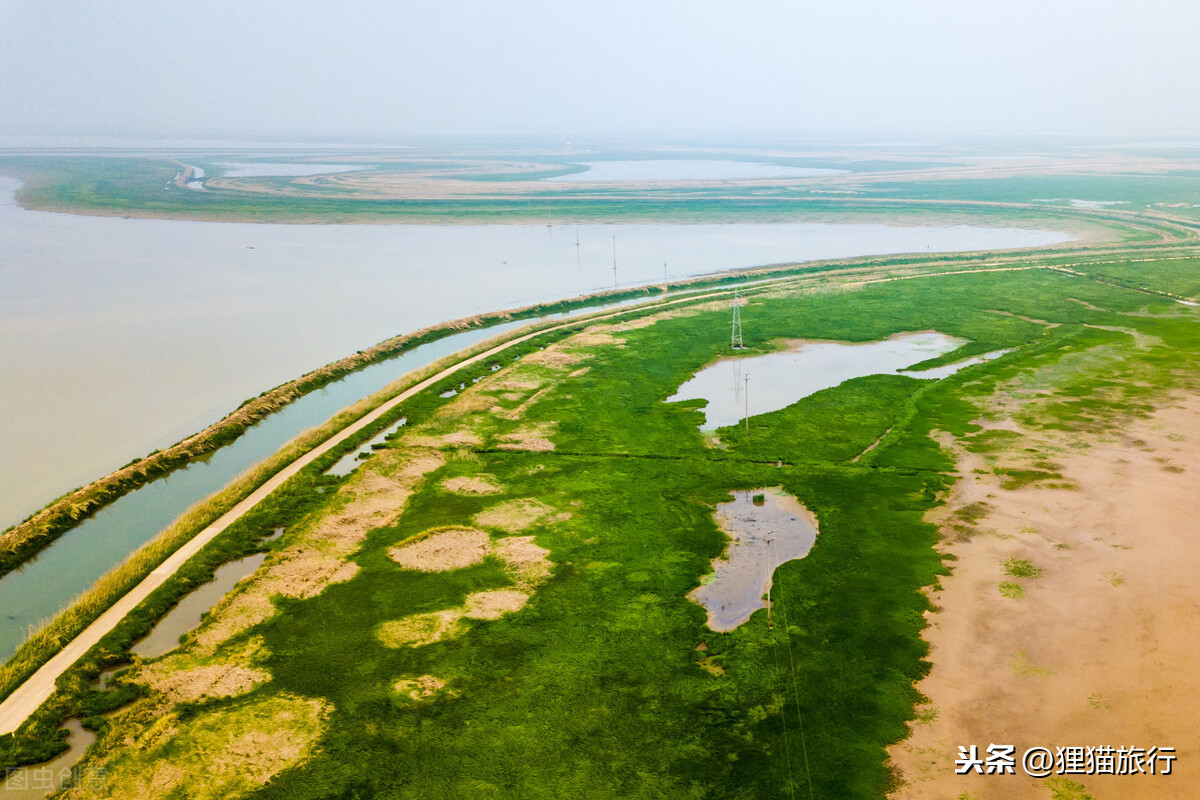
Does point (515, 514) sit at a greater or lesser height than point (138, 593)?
greater

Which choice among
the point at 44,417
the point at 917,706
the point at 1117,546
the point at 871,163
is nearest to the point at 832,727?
the point at 917,706

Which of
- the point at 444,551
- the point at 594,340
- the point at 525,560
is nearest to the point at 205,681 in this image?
the point at 444,551

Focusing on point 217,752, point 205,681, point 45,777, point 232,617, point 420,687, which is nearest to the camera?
point 45,777

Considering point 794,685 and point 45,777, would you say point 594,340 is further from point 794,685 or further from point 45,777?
point 45,777

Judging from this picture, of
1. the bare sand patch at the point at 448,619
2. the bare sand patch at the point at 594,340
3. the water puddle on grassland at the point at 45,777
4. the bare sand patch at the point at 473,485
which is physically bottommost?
the water puddle on grassland at the point at 45,777

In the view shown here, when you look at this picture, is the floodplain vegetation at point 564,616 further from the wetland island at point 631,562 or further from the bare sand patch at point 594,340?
the bare sand patch at point 594,340

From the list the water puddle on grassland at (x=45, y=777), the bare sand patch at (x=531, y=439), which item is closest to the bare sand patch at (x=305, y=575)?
the water puddle on grassland at (x=45, y=777)
